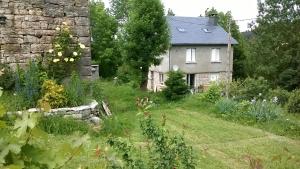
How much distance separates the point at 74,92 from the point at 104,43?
25.5m

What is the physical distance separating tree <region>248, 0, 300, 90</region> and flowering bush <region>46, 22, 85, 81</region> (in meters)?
26.2

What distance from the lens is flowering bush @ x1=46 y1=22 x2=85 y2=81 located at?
346 inches

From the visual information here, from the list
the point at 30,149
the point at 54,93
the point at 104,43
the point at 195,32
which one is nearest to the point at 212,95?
the point at 54,93

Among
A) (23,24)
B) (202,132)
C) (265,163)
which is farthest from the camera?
(202,132)

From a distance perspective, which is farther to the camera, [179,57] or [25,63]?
[179,57]

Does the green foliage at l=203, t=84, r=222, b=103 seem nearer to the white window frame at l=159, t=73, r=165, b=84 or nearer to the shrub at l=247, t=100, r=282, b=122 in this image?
the shrub at l=247, t=100, r=282, b=122

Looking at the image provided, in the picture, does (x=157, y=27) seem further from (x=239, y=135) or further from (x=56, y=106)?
(x=56, y=106)

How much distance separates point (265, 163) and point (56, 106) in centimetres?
394

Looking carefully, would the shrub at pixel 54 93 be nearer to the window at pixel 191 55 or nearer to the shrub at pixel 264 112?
the shrub at pixel 264 112

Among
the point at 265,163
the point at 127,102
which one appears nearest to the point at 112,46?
the point at 127,102

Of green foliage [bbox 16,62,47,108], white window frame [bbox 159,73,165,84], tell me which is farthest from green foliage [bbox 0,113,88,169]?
white window frame [bbox 159,73,165,84]

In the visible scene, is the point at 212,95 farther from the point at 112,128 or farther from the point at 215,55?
the point at 215,55

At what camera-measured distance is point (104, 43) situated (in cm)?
3372

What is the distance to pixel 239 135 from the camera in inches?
387
